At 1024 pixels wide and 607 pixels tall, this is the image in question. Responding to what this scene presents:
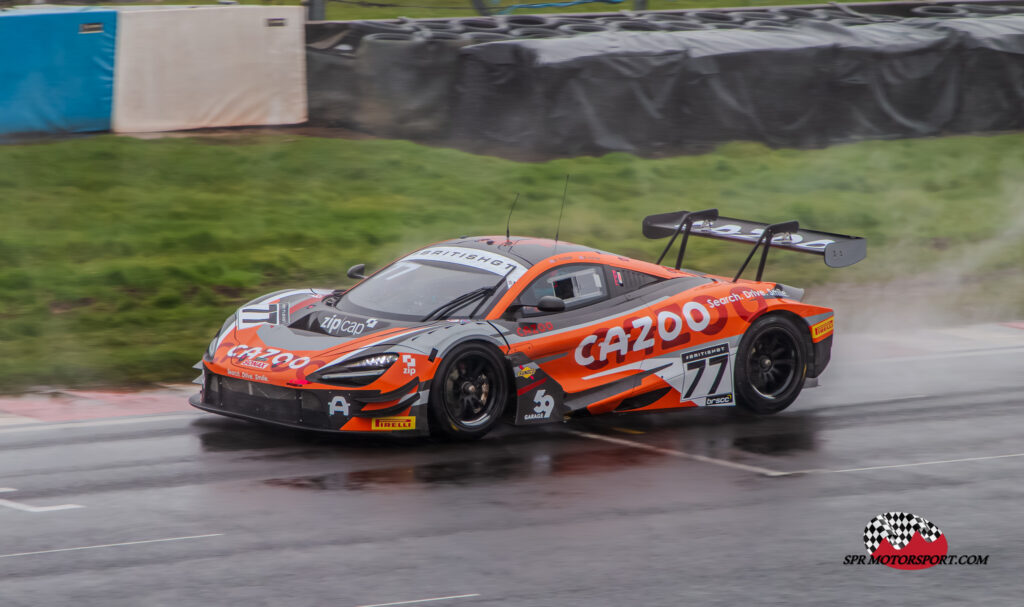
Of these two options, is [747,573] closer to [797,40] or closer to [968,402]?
[968,402]

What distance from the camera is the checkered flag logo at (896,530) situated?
8008 millimetres

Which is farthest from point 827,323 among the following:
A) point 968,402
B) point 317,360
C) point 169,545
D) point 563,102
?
point 563,102

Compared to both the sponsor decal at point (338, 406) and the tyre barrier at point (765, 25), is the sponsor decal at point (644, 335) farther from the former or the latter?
the tyre barrier at point (765, 25)

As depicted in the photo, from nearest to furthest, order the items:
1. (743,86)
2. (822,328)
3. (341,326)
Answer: (341,326) → (822,328) → (743,86)

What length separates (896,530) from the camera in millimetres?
8234

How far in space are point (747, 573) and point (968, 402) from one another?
529 cm

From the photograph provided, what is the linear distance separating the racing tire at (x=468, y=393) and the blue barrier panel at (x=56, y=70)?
928cm

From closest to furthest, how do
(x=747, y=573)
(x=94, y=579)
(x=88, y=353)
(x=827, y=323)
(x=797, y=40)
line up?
(x=94, y=579) → (x=747, y=573) → (x=827, y=323) → (x=88, y=353) → (x=797, y=40)

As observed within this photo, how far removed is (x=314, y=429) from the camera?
9.38 metres

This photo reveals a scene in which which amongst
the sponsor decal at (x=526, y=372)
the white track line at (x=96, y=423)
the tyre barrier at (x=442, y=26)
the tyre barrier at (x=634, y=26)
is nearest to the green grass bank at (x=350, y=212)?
the tyre barrier at (x=442, y=26)

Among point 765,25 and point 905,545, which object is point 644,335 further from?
point 765,25

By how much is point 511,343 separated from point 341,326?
1191 mm

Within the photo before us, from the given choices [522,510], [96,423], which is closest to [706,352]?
[522,510]

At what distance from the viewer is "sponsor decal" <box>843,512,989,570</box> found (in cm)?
767
